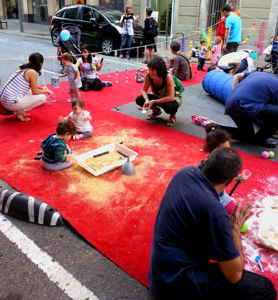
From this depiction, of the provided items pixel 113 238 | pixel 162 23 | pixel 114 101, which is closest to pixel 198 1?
pixel 162 23

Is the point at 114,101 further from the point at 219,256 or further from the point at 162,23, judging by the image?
the point at 162,23

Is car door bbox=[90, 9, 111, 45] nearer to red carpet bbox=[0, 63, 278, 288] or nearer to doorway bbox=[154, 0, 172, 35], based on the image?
doorway bbox=[154, 0, 172, 35]

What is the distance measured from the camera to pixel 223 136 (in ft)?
8.78

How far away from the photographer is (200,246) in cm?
160

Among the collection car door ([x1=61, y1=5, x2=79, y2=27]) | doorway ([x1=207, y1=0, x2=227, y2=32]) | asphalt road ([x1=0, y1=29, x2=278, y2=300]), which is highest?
doorway ([x1=207, y1=0, x2=227, y2=32])

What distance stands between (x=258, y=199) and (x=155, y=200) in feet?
3.67

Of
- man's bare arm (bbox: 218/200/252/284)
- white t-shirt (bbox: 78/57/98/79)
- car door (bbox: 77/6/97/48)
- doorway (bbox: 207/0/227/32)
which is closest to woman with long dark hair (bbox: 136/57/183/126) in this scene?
white t-shirt (bbox: 78/57/98/79)

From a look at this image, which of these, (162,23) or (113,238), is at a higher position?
(162,23)

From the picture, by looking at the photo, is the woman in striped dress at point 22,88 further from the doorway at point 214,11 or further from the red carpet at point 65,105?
the doorway at point 214,11

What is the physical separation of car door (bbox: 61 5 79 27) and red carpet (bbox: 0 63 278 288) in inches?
293

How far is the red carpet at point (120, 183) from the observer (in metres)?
2.43

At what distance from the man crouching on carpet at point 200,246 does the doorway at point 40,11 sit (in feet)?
86.4

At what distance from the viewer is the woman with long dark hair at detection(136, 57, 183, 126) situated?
4426mm

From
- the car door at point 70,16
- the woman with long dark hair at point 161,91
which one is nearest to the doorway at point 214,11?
the car door at point 70,16
